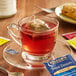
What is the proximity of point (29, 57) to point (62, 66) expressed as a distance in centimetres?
13

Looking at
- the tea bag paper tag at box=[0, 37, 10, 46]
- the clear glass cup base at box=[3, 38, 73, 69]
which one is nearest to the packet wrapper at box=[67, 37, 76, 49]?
the clear glass cup base at box=[3, 38, 73, 69]

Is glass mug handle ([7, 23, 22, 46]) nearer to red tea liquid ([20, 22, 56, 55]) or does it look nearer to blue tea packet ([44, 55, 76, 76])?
red tea liquid ([20, 22, 56, 55])

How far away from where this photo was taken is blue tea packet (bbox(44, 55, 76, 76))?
0.70 metres

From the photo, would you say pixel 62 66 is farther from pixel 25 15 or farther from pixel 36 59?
pixel 25 15

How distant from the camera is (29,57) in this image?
0.80 meters

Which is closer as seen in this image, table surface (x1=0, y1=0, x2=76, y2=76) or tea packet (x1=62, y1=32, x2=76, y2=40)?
table surface (x1=0, y1=0, x2=76, y2=76)

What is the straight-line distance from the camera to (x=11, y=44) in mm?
901

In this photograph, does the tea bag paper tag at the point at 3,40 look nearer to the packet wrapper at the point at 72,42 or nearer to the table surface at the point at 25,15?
the table surface at the point at 25,15

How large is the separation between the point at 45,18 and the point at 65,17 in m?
0.29

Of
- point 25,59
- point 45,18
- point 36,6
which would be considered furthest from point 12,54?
point 36,6

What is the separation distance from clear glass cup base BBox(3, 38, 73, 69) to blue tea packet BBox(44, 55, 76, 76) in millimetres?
36

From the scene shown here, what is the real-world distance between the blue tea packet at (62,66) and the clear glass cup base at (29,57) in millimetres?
36

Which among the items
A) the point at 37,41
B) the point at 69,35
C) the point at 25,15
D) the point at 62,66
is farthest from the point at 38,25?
the point at 25,15

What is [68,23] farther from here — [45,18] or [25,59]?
[25,59]
